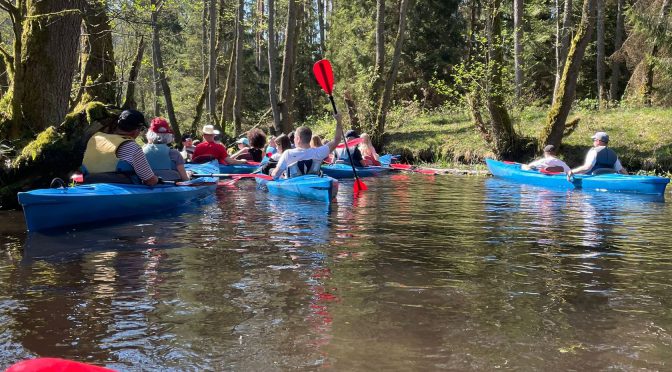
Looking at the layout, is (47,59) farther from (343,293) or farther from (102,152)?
(343,293)

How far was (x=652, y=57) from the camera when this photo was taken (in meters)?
20.5

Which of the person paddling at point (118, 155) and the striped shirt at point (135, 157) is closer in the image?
the person paddling at point (118, 155)

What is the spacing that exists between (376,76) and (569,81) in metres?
7.09

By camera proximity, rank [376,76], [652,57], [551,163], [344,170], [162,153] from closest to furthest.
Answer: [162,153], [551,163], [344,170], [652,57], [376,76]

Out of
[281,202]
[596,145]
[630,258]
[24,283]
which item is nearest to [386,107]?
[596,145]

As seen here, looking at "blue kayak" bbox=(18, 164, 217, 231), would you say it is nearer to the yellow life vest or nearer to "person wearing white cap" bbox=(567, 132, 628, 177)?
the yellow life vest

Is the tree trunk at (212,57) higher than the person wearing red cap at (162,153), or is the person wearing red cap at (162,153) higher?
the tree trunk at (212,57)

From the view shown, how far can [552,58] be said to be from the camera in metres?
31.0

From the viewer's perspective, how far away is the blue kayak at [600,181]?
11812 millimetres

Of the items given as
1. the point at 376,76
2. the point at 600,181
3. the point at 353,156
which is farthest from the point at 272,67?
the point at 600,181

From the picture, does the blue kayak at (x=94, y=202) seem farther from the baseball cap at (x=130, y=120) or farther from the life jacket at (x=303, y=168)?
the life jacket at (x=303, y=168)

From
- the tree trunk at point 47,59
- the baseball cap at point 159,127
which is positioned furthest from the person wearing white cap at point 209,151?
the baseball cap at point 159,127

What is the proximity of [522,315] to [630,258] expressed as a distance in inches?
99.4

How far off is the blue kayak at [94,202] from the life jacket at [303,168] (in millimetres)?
2067
